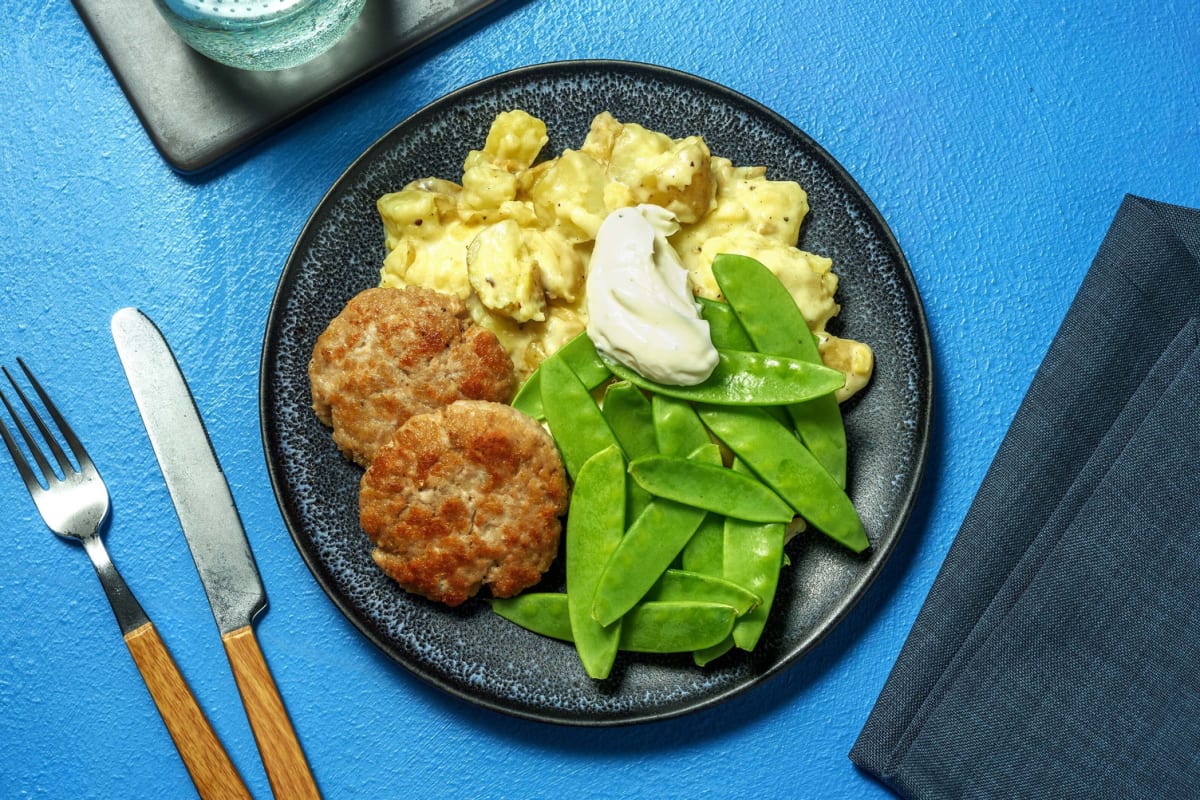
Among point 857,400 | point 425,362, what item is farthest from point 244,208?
point 857,400

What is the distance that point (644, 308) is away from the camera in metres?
2.31

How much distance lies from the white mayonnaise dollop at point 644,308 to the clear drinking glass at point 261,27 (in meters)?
0.97

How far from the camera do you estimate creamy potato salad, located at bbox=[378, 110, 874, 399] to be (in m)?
2.48

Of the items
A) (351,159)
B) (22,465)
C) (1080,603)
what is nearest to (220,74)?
(351,159)

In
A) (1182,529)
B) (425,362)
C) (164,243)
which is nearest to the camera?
(425,362)

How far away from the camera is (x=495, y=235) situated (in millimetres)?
2426

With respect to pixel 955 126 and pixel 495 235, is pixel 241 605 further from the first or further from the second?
pixel 955 126

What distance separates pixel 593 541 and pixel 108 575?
1275mm

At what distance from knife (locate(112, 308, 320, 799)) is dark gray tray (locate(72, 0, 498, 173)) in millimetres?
543

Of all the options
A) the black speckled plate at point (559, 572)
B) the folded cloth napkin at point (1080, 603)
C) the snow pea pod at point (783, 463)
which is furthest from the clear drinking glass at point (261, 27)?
the folded cloth napkin at point (1080, 603)

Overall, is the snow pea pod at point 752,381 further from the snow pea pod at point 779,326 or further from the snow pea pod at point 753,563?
the snow pea pod at point 753,563

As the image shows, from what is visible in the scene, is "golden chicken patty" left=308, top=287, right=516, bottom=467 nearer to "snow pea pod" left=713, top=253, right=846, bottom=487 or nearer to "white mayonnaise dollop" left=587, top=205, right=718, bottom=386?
"white mayonnaise dollop" left=587, top=205, right=718, bottom=386

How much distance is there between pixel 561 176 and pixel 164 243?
3.75ft

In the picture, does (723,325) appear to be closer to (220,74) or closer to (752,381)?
(752,381)
